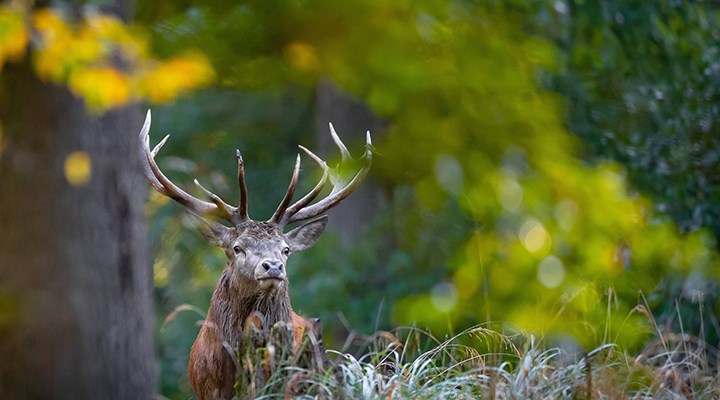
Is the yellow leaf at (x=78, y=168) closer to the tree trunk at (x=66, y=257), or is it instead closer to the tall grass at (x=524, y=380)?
the tree trunk at (x=66, y=257)

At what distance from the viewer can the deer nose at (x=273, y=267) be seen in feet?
23.5

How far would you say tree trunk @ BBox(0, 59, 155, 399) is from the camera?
629 cm

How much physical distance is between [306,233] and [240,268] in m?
0.89

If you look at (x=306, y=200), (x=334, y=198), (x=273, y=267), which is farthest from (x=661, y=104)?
(x=273, y=267)

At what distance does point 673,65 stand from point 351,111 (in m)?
5.04

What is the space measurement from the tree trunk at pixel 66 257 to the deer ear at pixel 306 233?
1635mm

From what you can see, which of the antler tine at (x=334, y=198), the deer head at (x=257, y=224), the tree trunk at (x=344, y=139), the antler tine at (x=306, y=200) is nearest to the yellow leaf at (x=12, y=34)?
the deer head at (x=257, y=224)

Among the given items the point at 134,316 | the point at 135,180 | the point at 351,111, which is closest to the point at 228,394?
the point at 134,316

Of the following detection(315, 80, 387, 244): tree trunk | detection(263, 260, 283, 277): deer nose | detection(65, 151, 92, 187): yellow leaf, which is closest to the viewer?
detection(65, 151, 92, 187): yellow leaf

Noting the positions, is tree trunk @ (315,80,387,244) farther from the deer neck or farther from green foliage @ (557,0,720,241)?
the deer neck

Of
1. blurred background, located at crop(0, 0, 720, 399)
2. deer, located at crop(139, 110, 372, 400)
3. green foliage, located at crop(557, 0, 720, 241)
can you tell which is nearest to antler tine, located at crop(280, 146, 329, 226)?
deer, located at crop(139, 110, 372, 400)

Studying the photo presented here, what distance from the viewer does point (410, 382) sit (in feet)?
18.1

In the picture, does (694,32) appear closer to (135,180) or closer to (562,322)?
(562,322)

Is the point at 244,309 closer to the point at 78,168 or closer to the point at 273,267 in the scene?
the point at 273,267
